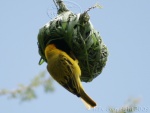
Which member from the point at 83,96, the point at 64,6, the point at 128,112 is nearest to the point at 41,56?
the point at 64,6

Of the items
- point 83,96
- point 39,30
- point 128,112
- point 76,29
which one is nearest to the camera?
point 128,112

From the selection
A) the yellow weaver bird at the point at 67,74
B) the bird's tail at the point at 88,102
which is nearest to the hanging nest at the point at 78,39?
the yellow weaver bird at the point at 67,74

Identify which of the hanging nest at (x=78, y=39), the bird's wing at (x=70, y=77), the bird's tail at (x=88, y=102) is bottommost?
the bird's tail at (x=88, y=102)

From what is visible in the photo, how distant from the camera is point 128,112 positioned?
221 centimetres

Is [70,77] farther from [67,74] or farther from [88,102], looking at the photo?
[88,102]

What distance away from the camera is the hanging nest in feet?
8.51

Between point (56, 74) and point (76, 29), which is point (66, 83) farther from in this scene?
point (76, 29)

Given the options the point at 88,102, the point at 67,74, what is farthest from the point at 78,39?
the point at 88,102

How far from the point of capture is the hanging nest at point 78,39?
2.59 metres

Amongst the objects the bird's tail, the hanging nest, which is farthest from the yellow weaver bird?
the hanging nest

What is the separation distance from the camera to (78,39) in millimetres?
2580

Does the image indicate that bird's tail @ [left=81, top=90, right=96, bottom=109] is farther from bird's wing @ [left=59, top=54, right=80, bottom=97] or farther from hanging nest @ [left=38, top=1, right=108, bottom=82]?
hanging nest @ [left=38, top=1, right=108, bottom=82]

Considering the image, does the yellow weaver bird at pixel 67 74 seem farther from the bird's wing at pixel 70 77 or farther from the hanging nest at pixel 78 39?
the hanging nest at pixel 78 39

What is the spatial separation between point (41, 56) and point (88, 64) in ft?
1.35
